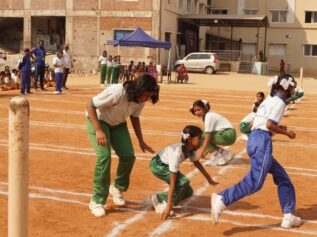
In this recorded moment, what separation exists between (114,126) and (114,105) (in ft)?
1.15

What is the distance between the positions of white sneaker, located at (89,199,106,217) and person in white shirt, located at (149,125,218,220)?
23.3 inches

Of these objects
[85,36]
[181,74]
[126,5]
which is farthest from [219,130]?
[85,36]

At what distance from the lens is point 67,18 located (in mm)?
40094

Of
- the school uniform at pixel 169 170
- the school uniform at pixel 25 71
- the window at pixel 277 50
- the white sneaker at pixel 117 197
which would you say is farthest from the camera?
the window at pixel 277 50

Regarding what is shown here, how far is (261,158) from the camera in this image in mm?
5336

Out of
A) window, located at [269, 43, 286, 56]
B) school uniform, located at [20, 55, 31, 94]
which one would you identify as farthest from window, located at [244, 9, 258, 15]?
school uniform, located at [20, 55, 31, 94]

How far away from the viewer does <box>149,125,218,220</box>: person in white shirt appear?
559cm

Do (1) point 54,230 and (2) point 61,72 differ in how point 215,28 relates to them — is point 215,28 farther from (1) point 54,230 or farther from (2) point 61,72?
(1) point 54,230

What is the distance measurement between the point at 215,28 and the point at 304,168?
45534 millimetres

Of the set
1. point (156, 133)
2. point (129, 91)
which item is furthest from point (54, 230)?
point (156, 133)

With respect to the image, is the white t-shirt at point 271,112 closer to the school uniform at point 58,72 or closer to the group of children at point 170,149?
the group of children at point 170,149

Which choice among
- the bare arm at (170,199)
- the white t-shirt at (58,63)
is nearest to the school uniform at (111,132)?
the bare arm at (170,199)

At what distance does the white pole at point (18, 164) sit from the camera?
328 cm

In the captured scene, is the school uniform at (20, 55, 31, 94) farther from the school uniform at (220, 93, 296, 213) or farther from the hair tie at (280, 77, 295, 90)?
the hair tie at (280, 77, 295, 90)
